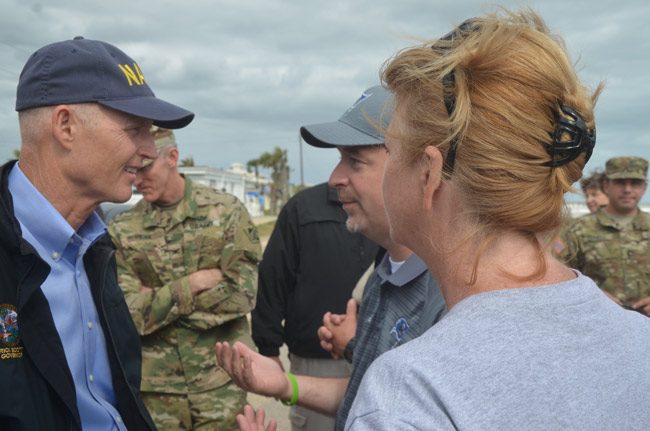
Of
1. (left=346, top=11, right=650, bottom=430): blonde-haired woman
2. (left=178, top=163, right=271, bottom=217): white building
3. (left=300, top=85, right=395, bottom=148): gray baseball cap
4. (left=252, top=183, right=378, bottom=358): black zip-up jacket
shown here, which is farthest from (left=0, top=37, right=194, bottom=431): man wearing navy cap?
(left=178, top=163, right=271, bottom=217): white building

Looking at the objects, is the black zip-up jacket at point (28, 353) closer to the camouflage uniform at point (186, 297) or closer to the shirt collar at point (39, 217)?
the shirt collar at point (39, 217)

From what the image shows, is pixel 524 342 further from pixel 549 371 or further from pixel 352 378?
pixel 352 378

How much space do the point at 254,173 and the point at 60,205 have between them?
9051cm

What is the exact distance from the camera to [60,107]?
2289 millimetres

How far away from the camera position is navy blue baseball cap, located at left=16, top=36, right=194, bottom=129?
89.7 inches

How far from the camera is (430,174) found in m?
1.30

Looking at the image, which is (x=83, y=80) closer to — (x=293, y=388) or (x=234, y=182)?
(x=293, y=388)

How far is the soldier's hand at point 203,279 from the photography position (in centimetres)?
384

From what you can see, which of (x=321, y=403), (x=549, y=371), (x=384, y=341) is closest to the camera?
(x=549, y=371)

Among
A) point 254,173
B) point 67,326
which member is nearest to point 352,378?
point 67,326

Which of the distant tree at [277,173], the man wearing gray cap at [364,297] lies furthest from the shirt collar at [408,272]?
the distant tree at [277,173]

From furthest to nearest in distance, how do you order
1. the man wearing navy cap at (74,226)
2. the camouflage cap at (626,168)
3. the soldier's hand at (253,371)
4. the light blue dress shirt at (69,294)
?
the camouflage cap at (626,168)
the soldier's hand at (253,371)
the light blue dress shirt at (69,294)
the man wearing navy cap at (74,226)

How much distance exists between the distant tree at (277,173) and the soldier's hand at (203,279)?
65224mm

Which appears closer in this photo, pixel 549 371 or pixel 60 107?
pixel 549 371
